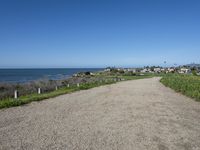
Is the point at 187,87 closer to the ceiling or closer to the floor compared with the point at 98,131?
closer to the floor

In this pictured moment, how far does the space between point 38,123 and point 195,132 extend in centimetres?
650

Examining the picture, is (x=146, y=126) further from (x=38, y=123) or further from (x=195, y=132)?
(x=38, y=123)

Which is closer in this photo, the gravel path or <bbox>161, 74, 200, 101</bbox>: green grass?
the gravel path

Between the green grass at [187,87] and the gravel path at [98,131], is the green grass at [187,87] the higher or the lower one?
the lower one

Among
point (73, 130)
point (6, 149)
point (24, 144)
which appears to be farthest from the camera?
point (73, 130)

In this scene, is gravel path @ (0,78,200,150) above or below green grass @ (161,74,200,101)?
above

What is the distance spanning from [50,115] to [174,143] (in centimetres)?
704

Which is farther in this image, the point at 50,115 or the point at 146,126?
the point at 50,115

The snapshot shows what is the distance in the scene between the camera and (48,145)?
802 cm

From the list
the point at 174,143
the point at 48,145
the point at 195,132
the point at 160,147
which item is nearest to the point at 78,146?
the point at 48,145

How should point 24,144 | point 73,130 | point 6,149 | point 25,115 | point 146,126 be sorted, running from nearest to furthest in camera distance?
point 6,149, point 24,144, point 73,130, point 146,126, point 25,115

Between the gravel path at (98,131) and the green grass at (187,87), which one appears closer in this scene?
the gravel path at (98,131)

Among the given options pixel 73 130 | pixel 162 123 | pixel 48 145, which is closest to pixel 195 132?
pixel 162 123

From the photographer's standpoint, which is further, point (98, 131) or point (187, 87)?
point (187, 87)
